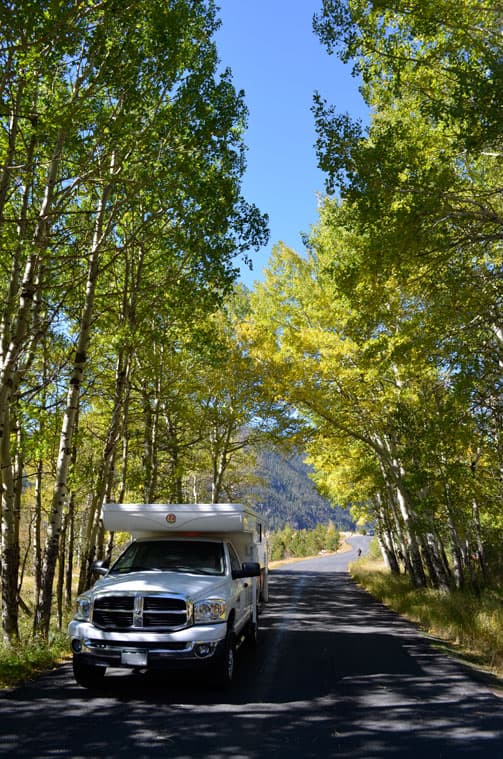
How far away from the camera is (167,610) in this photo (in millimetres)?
7492

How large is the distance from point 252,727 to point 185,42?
1107 cm

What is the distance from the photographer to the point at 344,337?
57.6ft

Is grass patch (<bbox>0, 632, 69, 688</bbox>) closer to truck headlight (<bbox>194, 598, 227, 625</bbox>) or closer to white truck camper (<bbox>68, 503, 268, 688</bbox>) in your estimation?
white truck camper (<bbox>68, 503, 268, 688</bbox>)

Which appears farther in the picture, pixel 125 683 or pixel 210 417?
pixel 210 417

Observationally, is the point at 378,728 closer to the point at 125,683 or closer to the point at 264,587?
the point at 125,683

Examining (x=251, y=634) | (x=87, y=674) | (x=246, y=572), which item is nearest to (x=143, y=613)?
(x=87, y=674)

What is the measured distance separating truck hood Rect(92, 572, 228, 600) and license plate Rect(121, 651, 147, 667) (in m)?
0.72

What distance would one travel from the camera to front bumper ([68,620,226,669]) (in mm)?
7234

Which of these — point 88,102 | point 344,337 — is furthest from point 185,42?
point 344,337

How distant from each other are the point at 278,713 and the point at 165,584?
2173mm

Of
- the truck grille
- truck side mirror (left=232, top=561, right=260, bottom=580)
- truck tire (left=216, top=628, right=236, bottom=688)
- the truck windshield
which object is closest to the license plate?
the truck grille

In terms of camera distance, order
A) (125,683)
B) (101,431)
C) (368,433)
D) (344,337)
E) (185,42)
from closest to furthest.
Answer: (125,683)
(185,42)
(344,337)
(368,433)
(101,431)

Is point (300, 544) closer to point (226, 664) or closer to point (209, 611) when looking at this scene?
point (226, 664)

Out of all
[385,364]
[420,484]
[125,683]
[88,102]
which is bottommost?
[125,683]
